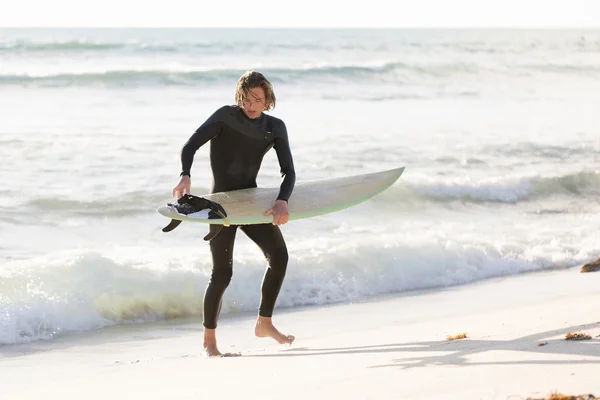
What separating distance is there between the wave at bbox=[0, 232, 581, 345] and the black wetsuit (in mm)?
2122

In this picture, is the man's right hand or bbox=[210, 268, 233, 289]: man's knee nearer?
the man's right hand

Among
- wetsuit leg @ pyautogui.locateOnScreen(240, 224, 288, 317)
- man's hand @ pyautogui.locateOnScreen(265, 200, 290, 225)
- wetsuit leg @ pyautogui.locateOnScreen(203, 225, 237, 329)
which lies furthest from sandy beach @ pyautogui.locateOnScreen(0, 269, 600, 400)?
man's hand @ pyautogui.locateOnScreen(265, 200, 290, 225)

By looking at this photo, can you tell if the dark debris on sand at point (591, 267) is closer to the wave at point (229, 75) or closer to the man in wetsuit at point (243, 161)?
the man in wetsuit at point (243, 161)

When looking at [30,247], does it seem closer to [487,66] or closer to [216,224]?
[216,224]

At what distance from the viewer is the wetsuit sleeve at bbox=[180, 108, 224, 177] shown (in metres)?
4.13

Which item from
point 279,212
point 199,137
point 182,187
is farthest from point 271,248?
point 199,137

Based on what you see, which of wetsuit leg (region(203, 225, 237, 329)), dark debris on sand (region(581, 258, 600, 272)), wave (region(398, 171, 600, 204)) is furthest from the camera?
wave (region(398, 171, 600, 204))

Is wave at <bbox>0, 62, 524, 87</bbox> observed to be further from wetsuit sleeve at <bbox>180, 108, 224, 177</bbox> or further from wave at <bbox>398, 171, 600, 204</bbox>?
wetsuit sleeve at <bbox>180, 108, 224, 177</bbox>

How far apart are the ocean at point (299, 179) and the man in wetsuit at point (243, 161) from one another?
214 centimetres

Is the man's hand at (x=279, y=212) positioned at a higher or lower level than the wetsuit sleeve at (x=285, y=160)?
lower

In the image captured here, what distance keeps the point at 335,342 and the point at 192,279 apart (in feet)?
7.82

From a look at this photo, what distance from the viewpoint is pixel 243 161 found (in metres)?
4.29

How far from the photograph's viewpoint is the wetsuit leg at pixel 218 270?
4.32 meters

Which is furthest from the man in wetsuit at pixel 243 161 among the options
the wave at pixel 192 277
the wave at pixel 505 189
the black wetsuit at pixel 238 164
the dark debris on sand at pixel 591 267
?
the wave at pixel 505 189
